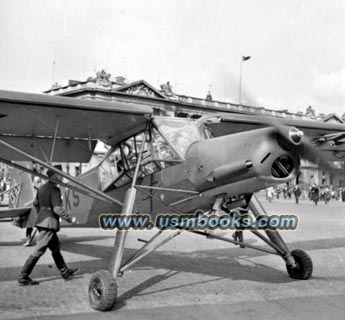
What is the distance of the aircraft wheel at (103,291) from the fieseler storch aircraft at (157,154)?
0.01 m

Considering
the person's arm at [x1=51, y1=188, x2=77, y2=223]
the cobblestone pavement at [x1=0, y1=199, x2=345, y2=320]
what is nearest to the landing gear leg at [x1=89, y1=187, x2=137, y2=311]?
the cobblestone pavement at [x1=0, y1=199, x2=345, y2=320]

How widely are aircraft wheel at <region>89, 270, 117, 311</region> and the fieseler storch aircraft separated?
13 mm

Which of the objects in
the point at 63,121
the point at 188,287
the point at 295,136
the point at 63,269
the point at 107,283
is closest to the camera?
the point at 295,136

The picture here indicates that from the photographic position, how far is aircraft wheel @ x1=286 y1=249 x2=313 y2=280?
784cm

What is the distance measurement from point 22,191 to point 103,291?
736 cm

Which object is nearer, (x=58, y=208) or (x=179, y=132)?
(x=179, y=132)

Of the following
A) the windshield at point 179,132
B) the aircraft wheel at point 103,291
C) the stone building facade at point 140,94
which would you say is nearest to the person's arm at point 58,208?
the aircraft wheel at point 103,291

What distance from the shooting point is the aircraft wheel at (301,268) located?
784 cm

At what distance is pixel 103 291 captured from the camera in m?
6.02

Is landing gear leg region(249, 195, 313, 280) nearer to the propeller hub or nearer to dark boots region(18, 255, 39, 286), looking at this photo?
the propeller hub

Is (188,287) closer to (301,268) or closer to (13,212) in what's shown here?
(301,268)

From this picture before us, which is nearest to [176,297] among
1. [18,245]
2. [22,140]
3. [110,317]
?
[110,317]

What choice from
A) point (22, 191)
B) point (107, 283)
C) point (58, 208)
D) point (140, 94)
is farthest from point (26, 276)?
point (140, 94)

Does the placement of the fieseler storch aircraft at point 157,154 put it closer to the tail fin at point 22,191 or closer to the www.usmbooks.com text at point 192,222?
the www.usmbooks.com text at point 192,222
